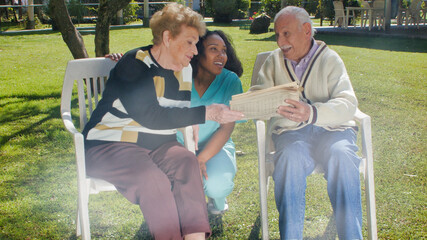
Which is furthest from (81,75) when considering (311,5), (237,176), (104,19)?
(311,5)

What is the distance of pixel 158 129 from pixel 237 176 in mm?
1637

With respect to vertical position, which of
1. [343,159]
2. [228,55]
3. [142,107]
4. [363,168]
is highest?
[228,55]

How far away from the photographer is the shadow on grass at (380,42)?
11602mm

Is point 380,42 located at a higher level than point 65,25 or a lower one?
lower

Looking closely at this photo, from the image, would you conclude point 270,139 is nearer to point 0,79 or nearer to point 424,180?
point 424,180

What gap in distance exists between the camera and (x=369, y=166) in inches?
101

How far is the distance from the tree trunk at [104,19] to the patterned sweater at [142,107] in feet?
12.2

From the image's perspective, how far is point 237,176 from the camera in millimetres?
3896

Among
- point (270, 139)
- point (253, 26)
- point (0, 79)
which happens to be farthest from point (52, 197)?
point (253, 26)

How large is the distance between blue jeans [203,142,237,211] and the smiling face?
545mm

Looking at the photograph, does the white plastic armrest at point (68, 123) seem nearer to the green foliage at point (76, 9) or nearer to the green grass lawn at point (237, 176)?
the green grass lawn at point (237, 176)

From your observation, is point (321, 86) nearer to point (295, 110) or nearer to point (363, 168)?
point (295, 110)

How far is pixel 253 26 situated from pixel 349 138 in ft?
51.3

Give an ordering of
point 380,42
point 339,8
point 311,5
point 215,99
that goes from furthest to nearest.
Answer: point 311,5, point 339,8, point 380,42, point 215,99
